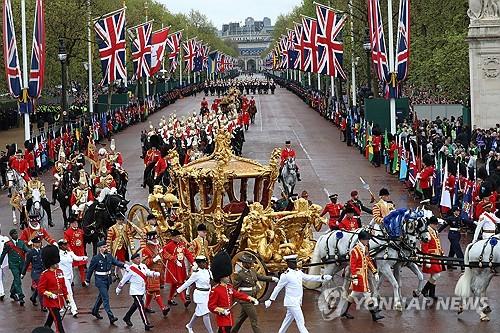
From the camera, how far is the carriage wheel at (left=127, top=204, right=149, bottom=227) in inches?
754

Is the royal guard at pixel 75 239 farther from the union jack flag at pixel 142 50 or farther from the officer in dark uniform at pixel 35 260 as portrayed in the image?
the union jack flag at pixel 142 50

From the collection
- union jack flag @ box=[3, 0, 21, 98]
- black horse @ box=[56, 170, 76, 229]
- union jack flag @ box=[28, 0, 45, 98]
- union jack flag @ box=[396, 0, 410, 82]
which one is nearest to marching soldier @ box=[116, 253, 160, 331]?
black horse @ box=[56, 170, 76, 229]

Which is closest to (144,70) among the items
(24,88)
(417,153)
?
(24,88)

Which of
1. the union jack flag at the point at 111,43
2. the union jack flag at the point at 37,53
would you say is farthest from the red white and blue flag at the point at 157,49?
the union jack flag at the point at 37,53

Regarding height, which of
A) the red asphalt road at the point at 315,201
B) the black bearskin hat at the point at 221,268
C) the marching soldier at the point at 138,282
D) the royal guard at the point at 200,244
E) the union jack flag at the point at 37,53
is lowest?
the red asphalt road at the point at 315,201

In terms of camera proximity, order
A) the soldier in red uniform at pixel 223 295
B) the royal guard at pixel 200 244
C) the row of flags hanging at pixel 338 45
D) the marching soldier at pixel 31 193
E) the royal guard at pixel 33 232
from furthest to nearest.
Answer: the row of flags hanging at pixel 338 45
the marching soldier at pixel 31 193
the royal guard at pixel 33 232
the royal guard at pixel 200 244
the soldier in red uniform at pixel 223 295

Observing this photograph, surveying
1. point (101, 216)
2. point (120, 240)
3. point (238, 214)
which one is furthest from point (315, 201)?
point (120, 240)

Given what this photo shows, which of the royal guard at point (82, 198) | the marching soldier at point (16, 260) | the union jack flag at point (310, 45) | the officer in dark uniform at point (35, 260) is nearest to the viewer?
the officer in dark uniform at point (35, 260)

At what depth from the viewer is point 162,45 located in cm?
5644

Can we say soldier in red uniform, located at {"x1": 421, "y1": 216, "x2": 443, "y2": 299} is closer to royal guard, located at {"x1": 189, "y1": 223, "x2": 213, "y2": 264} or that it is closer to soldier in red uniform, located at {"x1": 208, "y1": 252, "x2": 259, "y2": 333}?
royal guard, located at {"x1": 189, "y1": 223, "x2": 213, "y2": 264}

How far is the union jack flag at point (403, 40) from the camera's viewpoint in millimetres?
33125

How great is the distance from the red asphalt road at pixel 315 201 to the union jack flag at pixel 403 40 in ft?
11.6

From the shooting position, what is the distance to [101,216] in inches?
761

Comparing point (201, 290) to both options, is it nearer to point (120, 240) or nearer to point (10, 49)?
point (120, 240)
